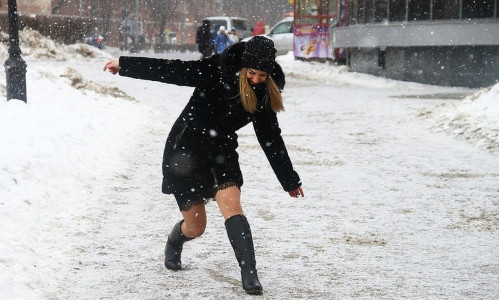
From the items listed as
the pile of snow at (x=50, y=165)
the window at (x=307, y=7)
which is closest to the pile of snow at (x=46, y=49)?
the window at (x=307, y=7)

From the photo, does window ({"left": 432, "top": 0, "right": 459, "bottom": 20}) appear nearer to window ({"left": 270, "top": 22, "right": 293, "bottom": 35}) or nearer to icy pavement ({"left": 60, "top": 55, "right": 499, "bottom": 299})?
icy pavement ({"left": 60, "top": 55, "right": 499, "bottom": 299})

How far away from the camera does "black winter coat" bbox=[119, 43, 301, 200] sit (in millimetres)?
4410

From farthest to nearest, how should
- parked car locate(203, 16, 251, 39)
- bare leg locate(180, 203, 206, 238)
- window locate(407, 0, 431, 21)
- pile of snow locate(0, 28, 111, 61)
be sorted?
parked car locate(203, 16, 251, 39)
pile of snow locate(0, 28, 111, 61)
window locate(407, 0, 431, 21)
bare leg locate(180, 203, 206, 238)

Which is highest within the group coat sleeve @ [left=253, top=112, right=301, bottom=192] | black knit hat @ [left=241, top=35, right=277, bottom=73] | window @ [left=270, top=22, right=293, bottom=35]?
black knit hat @ [left=241, top=35, right=277, bottom=73]

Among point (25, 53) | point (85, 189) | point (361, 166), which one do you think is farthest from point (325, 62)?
point (85, 189)

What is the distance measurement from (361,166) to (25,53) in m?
23.2

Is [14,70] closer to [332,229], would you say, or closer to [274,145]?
[332,229]

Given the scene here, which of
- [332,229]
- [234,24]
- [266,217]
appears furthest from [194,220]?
[234,24]

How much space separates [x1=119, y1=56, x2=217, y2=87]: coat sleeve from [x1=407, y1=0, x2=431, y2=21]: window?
1841 centimetres

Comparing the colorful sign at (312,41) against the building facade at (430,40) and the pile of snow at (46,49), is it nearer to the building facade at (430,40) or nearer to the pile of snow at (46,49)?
the building facade at (430,40)

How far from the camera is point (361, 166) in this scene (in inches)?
359

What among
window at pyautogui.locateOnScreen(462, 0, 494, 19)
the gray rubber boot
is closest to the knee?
the gray rubber boot

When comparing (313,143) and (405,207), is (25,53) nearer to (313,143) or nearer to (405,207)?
(313,143)

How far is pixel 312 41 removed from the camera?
29484mm
